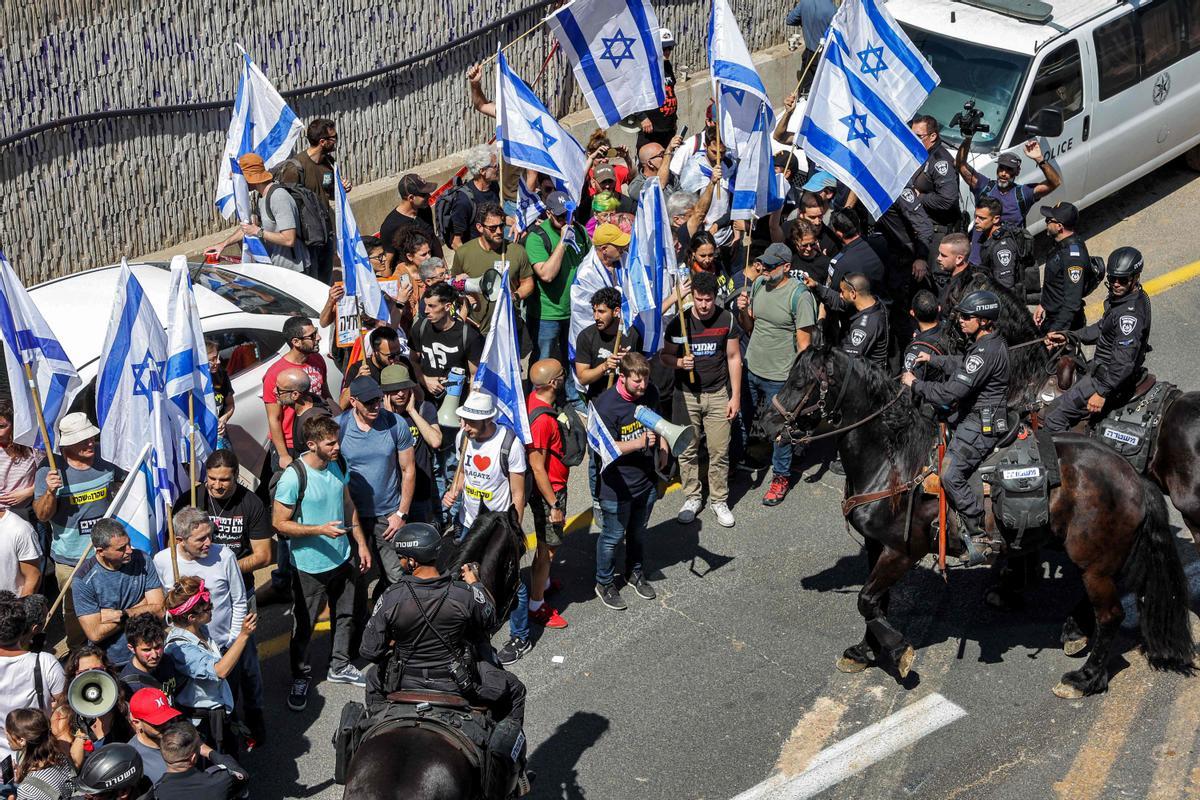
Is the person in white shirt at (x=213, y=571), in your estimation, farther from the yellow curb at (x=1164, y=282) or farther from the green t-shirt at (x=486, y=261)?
the yellow curb at (x=1164, y=282)

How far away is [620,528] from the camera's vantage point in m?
9.82

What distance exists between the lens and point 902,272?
40.7 feet

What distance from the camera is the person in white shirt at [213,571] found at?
7961 millimetres

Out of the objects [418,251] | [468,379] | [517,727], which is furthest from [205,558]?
[418,251]

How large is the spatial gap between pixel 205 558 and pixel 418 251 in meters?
3.87

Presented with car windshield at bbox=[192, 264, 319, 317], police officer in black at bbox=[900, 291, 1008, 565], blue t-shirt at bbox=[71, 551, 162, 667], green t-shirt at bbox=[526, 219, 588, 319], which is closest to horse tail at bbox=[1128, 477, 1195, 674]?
police officer in black at bbox=[900, 291, 1008, 565]

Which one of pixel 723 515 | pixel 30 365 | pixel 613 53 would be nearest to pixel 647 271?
pixel 723 515

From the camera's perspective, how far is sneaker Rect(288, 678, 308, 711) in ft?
29.4

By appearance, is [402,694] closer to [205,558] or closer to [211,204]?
[205,558]

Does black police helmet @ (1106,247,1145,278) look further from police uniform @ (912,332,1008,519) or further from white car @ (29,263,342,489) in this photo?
white car @ (29,263,342,489)

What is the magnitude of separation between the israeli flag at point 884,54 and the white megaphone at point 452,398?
3.88 metres

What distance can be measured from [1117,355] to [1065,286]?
1.92 m

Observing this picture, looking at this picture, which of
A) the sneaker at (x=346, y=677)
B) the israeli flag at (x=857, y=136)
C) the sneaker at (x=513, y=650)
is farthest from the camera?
the israeli flag at (x=857, y=136)

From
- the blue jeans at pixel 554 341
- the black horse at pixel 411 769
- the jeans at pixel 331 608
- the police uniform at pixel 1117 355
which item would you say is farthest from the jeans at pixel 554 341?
the black horse at pixel 411 769
